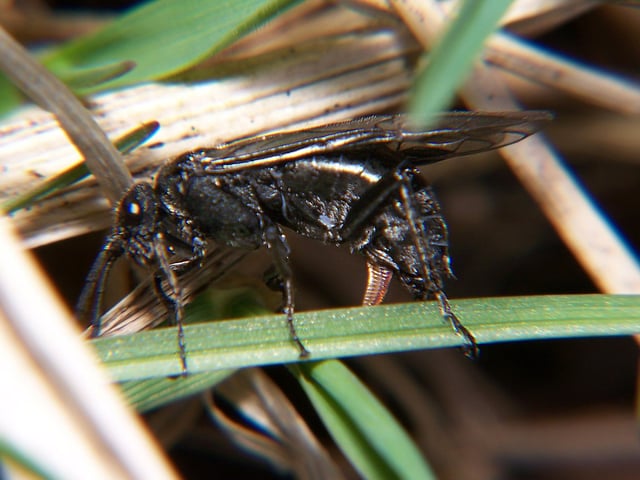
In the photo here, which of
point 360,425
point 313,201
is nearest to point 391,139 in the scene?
point 313,201

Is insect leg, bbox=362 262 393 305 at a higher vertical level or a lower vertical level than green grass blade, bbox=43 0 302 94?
lower

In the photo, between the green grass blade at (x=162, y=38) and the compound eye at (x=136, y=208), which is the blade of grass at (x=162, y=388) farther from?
the green grass blade at (x=162, y=38)

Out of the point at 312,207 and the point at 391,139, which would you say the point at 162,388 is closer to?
the point at 312,207

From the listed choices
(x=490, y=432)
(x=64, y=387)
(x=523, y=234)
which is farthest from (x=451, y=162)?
(x=64, y=387)

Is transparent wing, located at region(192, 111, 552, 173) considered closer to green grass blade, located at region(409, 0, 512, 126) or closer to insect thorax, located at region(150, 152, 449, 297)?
insect thorax, located at region(150, 152, 449, 297)

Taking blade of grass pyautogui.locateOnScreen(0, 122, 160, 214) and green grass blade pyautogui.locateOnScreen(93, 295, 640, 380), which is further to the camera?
blade of grass pyautogui.locateOnScreen(0, 122, 160, 214)

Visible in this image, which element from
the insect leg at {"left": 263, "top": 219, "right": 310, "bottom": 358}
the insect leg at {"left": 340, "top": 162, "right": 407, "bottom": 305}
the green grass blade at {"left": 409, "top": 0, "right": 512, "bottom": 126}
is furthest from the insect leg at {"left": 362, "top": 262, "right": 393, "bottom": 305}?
the green grass blade at {"left": 409, "top": 0, "right": 512, "bottom": 126}

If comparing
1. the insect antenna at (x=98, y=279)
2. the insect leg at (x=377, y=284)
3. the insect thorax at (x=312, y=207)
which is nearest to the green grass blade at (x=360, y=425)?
the insect leg at (x=377, y=284)

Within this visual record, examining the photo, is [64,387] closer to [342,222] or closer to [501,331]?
[501,331]
